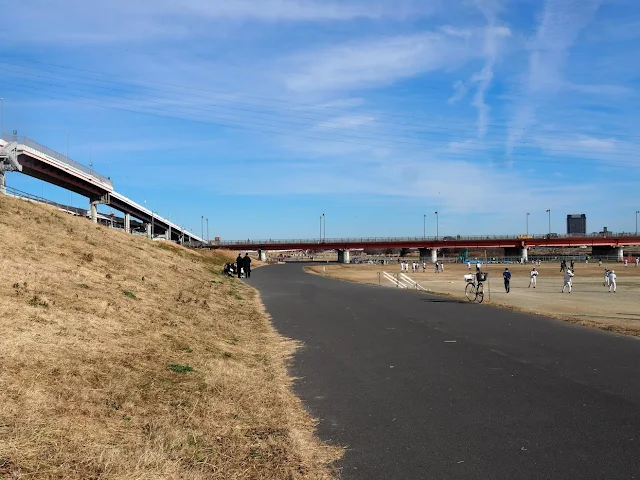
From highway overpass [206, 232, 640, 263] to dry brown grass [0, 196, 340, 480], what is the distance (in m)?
113

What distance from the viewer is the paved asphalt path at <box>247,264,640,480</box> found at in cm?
491

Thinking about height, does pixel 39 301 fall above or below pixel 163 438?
above

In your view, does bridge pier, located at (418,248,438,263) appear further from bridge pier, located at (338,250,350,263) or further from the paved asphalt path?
the paved asphalt path

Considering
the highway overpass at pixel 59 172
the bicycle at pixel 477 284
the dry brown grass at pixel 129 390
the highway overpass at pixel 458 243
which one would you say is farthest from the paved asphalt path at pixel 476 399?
the highway overpass at pixel 458 243

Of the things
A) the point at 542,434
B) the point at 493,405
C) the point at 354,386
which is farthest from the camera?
the point at 354,386

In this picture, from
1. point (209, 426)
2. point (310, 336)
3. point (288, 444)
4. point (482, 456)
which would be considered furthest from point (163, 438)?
point (310, 336)

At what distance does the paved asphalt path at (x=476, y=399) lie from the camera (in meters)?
4.91

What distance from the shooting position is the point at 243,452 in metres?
5.09

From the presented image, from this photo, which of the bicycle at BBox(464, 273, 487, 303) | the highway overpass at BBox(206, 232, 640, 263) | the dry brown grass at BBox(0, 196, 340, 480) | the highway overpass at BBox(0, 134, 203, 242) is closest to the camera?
the dry brown grass at BBox(0, 196, 340, 480)

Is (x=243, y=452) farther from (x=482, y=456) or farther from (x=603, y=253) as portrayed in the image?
(x=603, y=253)

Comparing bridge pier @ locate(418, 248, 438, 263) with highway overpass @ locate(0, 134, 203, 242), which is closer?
highway overpass @ locate(0, 134, 203, 242)

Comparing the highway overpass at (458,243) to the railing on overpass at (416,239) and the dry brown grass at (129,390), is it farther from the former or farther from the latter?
the dry brown grass at (129,390)

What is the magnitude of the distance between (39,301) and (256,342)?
190 inches

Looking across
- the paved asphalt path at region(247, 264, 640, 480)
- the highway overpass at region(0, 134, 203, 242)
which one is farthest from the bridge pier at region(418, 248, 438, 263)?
the paved asphalt path at region(247, 264, 640, 480)
